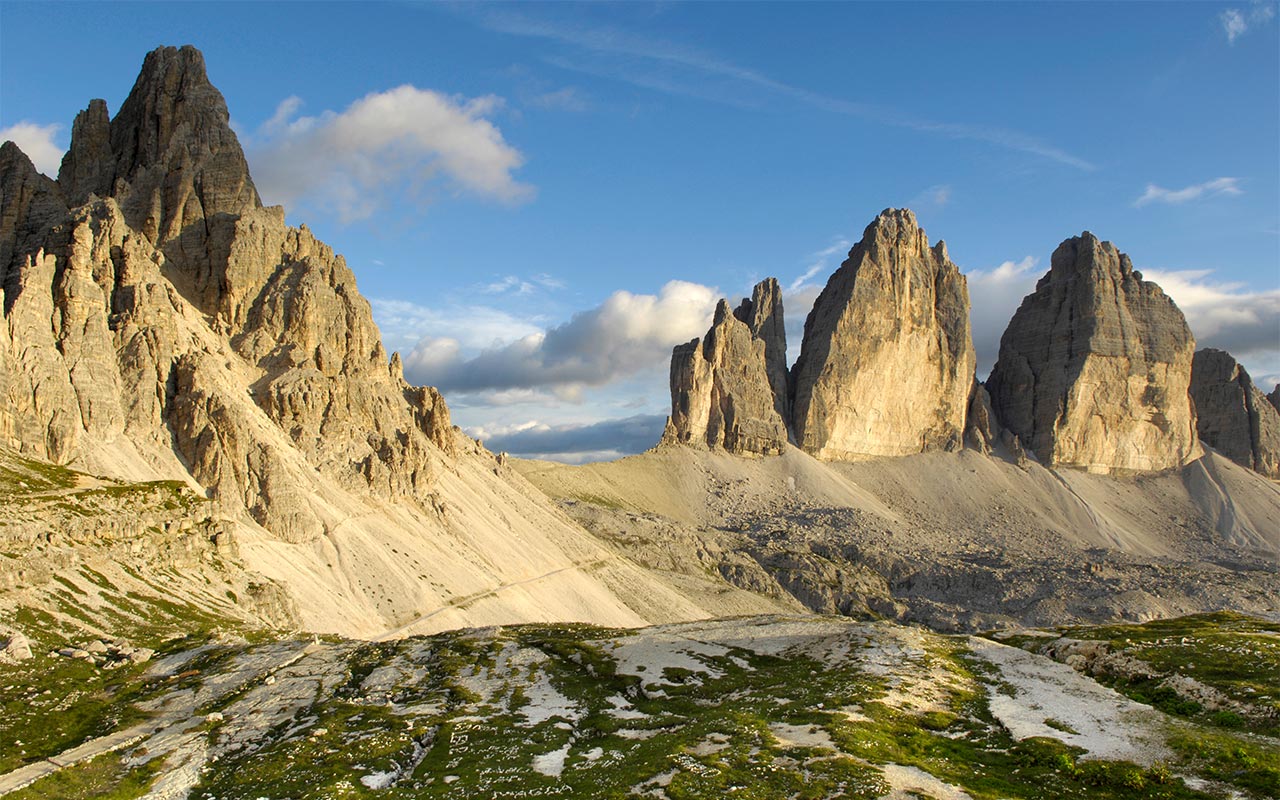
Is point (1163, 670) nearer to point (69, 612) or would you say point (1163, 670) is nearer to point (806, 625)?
point (806, 625)

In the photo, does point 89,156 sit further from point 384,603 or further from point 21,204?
point 384,603

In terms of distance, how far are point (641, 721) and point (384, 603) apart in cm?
5282

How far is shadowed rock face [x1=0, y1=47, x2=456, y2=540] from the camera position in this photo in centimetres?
7575

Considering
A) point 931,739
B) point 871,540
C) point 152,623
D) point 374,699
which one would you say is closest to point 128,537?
point 152,623

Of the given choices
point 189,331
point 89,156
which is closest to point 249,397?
point 189,331

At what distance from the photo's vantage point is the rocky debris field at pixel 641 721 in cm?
2734

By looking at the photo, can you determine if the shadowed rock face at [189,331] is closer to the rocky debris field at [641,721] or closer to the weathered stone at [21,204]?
the weathered stone at [21,204]

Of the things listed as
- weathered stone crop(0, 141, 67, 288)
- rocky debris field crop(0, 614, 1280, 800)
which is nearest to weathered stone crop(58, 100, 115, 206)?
weathered stone crop(0, 141, 67, 288)

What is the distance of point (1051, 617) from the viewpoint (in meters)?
130

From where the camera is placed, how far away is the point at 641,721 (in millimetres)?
36375

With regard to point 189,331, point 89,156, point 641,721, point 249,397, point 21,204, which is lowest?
point 641,721

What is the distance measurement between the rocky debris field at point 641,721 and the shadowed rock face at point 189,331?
34.3 metres

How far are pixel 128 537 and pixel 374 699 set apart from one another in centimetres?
2967

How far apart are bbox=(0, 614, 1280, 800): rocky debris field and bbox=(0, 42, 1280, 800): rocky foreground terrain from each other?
8.7 inches
